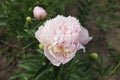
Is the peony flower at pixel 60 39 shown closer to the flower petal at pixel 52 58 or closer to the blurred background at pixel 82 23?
the flower petal at pixel 52 58

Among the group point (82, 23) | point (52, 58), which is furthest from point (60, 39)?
point (82, 23)

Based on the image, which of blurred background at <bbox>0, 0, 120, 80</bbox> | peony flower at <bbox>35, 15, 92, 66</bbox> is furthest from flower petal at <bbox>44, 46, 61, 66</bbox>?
blurred background at <bbox>0, 0, 120, 80</bbox>

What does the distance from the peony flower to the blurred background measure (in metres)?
0.31

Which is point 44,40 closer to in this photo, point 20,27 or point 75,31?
point 75,31

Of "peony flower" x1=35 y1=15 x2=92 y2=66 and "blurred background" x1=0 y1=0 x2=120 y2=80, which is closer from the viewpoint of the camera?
"peony flower" x1=35 y1=15 x2=92 y2=66

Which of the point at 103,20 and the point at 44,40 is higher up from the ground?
the point at 44,40

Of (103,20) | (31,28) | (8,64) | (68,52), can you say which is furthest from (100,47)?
(68,52)

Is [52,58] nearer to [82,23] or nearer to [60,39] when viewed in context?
[60,39]

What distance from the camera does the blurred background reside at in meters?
2.00

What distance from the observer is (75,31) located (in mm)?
1389

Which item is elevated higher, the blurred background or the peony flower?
the peony flower

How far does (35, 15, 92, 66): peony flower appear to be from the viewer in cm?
138

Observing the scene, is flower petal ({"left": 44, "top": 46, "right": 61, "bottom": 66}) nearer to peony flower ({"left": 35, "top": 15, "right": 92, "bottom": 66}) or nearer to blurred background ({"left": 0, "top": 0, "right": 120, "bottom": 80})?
peony flower ({"left": 35, "top": 15, "right": 92, "bottom": 66})

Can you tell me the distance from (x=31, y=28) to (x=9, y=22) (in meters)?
0.54
